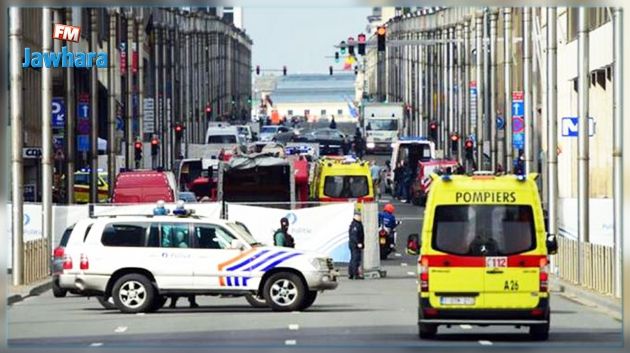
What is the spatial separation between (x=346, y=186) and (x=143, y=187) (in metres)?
6.16

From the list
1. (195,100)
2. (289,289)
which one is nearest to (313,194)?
(289,289)

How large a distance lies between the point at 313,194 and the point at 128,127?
20.2 metres

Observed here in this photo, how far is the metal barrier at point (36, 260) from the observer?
136ft

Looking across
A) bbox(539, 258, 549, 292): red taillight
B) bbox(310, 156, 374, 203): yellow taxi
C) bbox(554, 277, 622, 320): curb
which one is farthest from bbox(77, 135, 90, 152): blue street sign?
bbox(539, 258, 549, 292): red taillight

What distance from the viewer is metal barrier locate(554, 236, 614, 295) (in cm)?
3634

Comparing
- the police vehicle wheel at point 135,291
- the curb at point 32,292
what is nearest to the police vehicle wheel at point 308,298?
the police vehicle wheel at point 135,291

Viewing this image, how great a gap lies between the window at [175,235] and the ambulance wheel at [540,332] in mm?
7565

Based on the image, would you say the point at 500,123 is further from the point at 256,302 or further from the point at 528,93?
the point at 256,302

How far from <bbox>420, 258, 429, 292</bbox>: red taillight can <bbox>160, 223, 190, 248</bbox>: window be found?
7.20 meters

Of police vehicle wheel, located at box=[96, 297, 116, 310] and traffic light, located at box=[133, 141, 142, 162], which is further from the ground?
traffic light, located at box=[133, 141, 142, 162]

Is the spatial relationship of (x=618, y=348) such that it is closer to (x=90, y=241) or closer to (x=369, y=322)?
(x=369, y=322)

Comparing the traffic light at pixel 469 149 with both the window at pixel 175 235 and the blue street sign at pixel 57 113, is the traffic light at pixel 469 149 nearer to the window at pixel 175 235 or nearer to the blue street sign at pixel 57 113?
the blue street sign at pixel 57 113

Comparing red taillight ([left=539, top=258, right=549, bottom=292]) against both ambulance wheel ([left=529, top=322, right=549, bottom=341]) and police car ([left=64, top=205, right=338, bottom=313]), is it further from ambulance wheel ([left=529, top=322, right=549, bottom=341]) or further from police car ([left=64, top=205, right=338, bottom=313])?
police car ([left=64, top=205, right=338, bottom=313])

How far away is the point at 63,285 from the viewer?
32.1m
